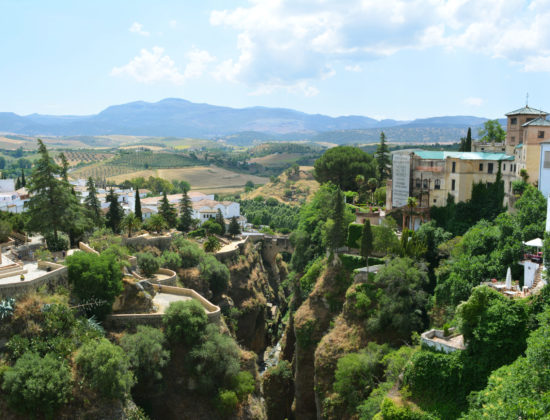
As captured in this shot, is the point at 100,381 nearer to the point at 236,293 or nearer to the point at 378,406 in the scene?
the point at 378,406

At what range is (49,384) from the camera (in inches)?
987

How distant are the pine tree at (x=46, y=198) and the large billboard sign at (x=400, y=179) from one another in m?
27.9

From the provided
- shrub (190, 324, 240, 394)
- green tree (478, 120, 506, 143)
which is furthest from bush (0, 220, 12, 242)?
green tree (478, 120, 506, 143)

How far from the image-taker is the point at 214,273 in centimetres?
4931

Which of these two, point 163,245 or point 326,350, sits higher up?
point 163,245

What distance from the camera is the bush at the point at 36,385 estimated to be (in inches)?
976

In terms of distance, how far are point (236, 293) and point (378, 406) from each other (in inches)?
1137

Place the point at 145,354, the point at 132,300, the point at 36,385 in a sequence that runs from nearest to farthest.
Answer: the point at 36,385 → the point at 145,354 → the point at 132,300

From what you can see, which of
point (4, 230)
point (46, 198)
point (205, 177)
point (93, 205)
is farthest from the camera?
point (205, 177)

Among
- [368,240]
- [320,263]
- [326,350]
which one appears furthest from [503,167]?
[326,350]

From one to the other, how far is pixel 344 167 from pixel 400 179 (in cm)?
1749

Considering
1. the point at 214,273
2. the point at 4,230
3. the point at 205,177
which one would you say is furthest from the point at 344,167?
the point at 205,177

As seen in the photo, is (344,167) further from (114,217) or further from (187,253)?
(114,217)

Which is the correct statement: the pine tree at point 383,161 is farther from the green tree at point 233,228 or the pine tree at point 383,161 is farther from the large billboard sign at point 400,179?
the green tree at point 233,228
